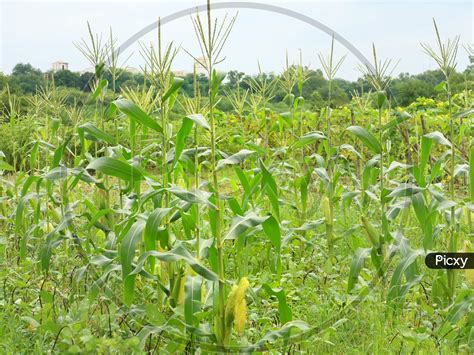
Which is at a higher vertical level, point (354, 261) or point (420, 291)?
point (354, 261)

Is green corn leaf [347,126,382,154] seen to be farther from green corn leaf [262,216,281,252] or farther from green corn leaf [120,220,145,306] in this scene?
green corn leaf [120,220,145,306]

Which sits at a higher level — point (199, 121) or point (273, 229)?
point (199, 121)

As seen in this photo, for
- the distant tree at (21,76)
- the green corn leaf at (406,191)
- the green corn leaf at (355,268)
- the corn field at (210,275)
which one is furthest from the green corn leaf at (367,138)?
the distant tree at (21,76)

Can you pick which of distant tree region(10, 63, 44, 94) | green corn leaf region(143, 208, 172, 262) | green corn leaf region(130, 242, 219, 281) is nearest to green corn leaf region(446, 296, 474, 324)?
green corn leaf region(130, 242, 219, 281)

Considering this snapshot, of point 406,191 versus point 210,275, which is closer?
point 210,275

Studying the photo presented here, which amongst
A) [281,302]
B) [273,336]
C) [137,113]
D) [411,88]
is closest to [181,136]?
[137,113]

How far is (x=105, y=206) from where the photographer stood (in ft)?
12.5

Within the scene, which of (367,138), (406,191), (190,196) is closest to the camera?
(190,196)

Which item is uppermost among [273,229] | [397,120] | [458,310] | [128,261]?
[397,120]

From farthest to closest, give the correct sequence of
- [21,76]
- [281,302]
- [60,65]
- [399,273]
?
1. [21,76]
2. [60,65]
3. [399,273]
4. [281,302]

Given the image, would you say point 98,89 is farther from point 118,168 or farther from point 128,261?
point 128,261

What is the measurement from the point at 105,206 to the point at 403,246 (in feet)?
5.97

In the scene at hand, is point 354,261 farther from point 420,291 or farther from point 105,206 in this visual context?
point 105,206

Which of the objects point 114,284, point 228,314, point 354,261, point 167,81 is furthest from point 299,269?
point 167,81
